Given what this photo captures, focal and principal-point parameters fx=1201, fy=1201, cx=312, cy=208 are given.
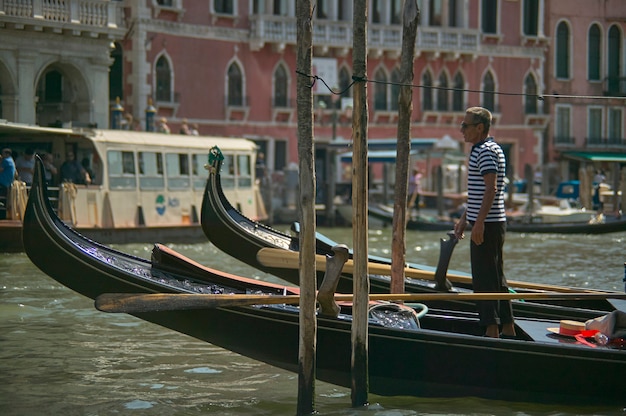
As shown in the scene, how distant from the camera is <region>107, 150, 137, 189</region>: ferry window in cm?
1383

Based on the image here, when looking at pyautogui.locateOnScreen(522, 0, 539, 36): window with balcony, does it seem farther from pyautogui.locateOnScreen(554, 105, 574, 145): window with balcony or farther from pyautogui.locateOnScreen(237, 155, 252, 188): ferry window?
pyautogui.locateOnScreen(237, 155, 252, 188): ferry window

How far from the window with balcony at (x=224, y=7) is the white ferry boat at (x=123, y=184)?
6.02 meters

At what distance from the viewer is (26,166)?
12.6 m

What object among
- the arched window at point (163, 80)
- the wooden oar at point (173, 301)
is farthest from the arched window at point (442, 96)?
the wooden oar at point (173, 301)

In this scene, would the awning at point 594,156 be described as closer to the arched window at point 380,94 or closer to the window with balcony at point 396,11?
the arched window at point 380,94

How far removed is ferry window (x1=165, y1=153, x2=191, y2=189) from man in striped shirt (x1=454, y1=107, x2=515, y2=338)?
939 cm

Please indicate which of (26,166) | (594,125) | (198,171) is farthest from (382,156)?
(594,125)

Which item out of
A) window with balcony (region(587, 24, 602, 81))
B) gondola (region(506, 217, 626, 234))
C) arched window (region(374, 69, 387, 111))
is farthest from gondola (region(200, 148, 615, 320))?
window with balcony (region(587, 24, 602, 81))

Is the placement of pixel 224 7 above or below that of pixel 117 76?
above

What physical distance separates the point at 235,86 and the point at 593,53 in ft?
29.7

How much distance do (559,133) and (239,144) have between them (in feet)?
38.2

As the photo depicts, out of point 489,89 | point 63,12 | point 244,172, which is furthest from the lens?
point 489,89

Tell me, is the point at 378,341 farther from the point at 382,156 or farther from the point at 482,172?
the point at 382,156

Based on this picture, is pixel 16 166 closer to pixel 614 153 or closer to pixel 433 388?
pixel 433 388
